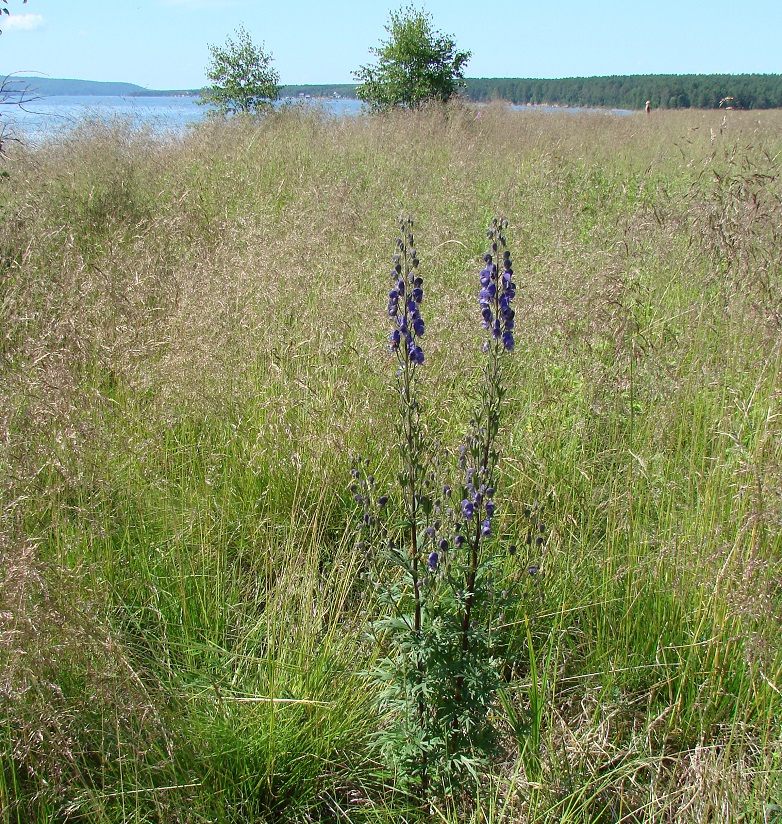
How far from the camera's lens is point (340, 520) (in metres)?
2.60

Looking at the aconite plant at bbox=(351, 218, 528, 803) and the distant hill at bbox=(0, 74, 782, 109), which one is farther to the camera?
the distant hill at bbox=(0, 74, 782, 109)

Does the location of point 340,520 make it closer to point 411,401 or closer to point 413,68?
point 411,401

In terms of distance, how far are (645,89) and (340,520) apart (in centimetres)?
6509

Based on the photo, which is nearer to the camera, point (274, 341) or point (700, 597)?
point (700, 597)

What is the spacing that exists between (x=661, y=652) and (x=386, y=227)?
415 centimetres

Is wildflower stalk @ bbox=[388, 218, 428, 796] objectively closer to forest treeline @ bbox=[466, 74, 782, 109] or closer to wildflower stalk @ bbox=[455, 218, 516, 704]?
wildflower stalk @ bbox=[455, 218, 516, 704]

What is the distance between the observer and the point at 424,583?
160 centimetres

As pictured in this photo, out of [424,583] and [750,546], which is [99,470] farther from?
[750,546]

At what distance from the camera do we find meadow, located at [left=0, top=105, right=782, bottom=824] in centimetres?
158

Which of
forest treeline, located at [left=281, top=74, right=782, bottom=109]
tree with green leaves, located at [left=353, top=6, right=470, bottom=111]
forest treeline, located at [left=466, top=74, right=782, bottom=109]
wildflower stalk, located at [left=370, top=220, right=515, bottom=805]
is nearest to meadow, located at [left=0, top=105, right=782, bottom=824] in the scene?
wildflower stalk, located at [left=370, top=220, right=515, bottom=805]

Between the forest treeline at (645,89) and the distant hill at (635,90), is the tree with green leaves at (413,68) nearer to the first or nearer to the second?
the distant hill at (635,90)

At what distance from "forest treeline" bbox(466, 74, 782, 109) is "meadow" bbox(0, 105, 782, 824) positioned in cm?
4006

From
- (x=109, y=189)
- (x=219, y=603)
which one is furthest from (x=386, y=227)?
(x=219, y=603)

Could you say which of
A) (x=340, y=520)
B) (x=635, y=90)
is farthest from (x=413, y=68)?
(x=635, y=90)
